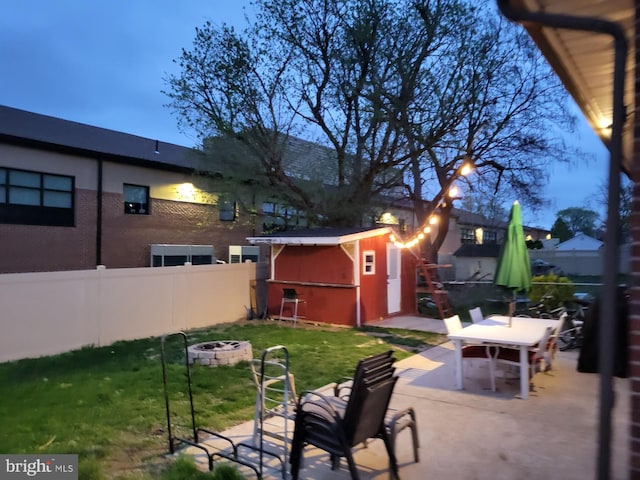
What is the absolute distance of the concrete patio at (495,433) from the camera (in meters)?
3.87

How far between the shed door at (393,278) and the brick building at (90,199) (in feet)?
17.4

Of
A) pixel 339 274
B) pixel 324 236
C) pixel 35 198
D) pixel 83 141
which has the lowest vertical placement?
pixel 339 274

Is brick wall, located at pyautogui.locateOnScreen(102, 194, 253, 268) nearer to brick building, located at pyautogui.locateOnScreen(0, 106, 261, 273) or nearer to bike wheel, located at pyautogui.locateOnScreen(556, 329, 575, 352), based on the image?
brick building, located at pyautogui.locateOnScreen(0, 106, 261, 273)

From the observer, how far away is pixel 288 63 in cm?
1425

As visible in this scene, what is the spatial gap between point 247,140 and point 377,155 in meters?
4.06

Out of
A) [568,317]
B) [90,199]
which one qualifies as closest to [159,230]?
[90,199]

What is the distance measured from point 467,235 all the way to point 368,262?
31170 millimetres

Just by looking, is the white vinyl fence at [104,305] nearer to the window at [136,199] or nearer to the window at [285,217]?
the window at [285,217]

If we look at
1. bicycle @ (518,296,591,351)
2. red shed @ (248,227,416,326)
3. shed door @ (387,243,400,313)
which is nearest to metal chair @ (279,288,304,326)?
red shed @ (248,227,416,326)

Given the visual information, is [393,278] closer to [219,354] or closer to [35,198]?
[219,354]

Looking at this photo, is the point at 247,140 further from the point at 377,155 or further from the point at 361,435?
the point at 361,435

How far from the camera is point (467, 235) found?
137 feet

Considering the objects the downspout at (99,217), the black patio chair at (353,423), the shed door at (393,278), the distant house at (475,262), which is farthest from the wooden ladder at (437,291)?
the distant house at (475,262)

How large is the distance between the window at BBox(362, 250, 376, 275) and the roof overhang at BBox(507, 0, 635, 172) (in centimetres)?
890
